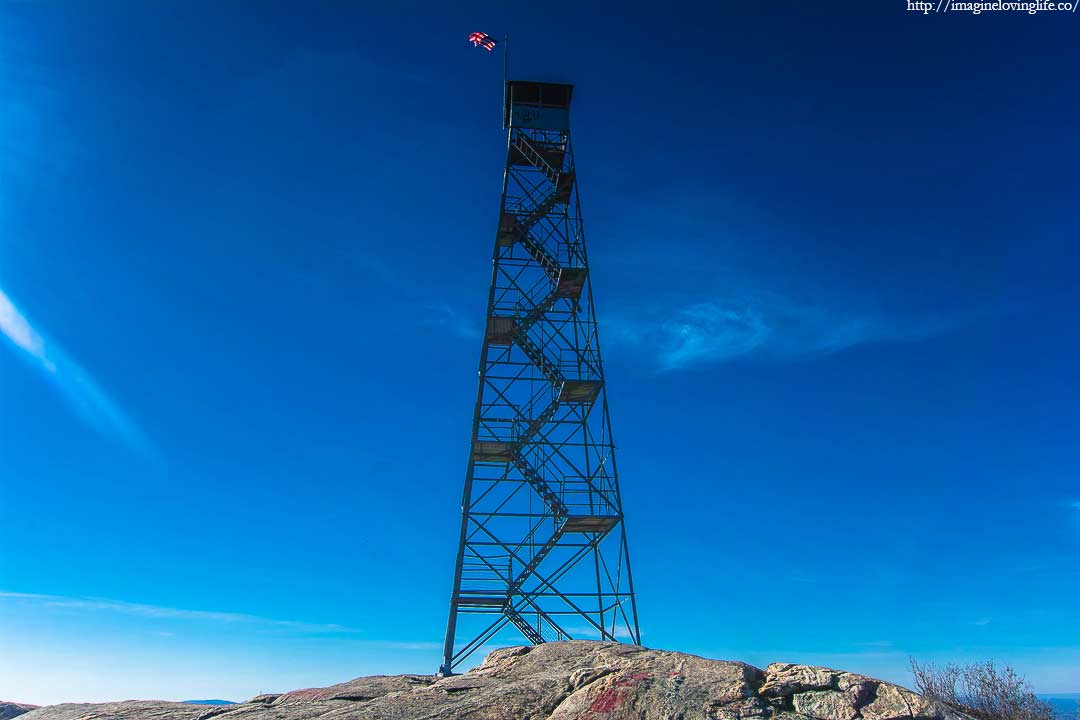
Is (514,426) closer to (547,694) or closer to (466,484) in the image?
(466,484)

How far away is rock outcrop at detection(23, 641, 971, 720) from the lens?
34.6ft

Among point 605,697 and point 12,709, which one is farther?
point 12,709

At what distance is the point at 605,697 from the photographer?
1085 centimetres

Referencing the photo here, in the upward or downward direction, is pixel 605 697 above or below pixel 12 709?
below

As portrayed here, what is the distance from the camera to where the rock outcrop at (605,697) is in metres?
10.5

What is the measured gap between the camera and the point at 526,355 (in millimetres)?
29797

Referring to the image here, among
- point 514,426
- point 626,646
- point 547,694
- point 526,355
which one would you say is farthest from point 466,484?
point 547,694

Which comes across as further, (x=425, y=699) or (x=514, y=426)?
(x=514, y=426)

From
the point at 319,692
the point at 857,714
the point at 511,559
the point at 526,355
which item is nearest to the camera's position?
the point at 857,714

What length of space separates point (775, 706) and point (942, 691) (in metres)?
7.61

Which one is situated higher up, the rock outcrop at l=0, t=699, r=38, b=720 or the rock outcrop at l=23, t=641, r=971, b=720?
the rock outcrop at l=0, t=699, r=38, b=720

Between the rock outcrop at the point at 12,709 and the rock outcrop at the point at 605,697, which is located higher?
the rock outcrop at the point at 12,709

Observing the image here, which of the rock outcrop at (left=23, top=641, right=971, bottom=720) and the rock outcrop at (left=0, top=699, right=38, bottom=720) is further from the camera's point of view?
the rock outcrop at (left=0, top=699, right=38, bottom=720)

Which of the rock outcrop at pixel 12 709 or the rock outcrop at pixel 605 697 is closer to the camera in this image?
the rock outcrop at pixel 605 697
